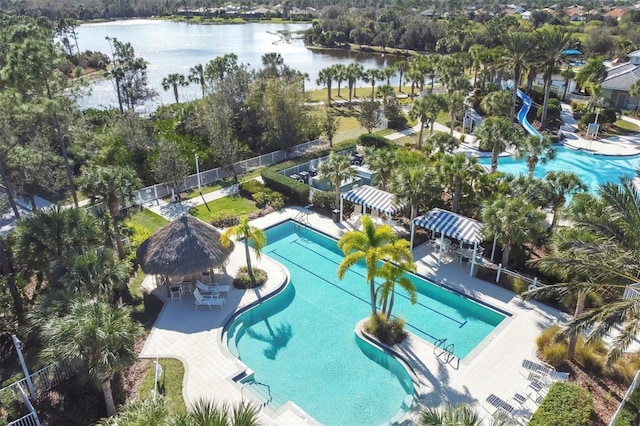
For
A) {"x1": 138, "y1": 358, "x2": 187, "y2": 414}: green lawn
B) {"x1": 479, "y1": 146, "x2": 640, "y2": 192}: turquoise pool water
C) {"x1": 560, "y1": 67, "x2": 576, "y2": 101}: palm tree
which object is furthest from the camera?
{"x1": 560, "y1": 67, "x2": 576, "y2": 101}: palm tree

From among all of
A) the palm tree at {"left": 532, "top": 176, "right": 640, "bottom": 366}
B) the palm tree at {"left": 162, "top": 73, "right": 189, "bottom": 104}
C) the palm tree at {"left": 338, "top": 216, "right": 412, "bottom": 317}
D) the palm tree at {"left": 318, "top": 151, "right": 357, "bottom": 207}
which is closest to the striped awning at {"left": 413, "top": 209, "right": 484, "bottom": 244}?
the palm tree at {"left": 318, "top": 151, "right": 357, "bottom": 207}

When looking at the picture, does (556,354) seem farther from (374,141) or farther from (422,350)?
(374,141)

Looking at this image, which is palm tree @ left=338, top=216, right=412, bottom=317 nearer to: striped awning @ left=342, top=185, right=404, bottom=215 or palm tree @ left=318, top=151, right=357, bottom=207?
striped awning @ left=342, top=185, right=404, bottom=215

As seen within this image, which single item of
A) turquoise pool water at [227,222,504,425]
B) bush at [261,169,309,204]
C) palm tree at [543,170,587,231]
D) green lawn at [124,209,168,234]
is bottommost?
turquoise pool water at [227,222,504,425]

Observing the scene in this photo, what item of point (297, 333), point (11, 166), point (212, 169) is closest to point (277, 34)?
point (212, 169)

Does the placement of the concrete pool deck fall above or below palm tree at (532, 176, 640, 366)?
below

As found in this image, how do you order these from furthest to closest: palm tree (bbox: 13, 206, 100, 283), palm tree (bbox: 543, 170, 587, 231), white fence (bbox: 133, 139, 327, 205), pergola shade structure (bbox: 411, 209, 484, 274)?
1. white fence (bbox: 133, 139, 327, 205)
2. palm tree (bbox: 543, 170, 587, 231)
3. pergola shade structure (bbox: 411, 209, 484, 274)
4. palm tree (bbox: 13, 206, 100, 283)

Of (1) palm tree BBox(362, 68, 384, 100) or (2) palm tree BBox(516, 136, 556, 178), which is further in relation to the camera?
(1) palm tree BBox(362, 68, 384, 100)
